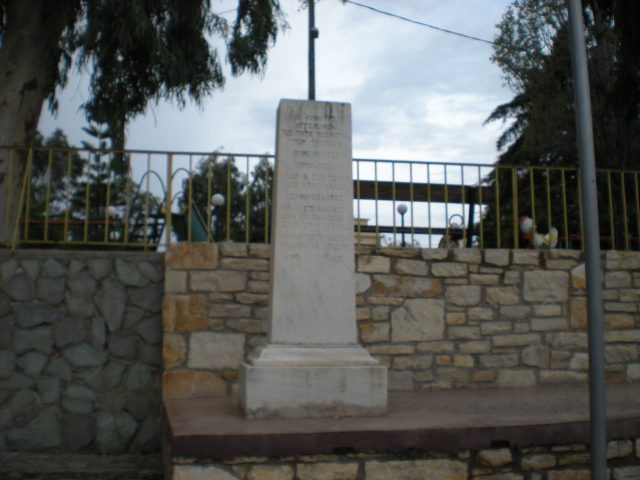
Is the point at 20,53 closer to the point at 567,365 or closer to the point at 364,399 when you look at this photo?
the point at 364,399

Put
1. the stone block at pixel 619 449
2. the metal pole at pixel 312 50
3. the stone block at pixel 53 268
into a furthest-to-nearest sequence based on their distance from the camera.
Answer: the metal pole at pixel 312 50, the stone block at pixel 53 268, the stone block at pixel 619 449

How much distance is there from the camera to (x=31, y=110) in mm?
6602

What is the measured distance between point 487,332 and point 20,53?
18.6 ft

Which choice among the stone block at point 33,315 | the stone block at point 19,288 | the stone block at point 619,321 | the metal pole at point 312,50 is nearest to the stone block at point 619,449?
the stone block at point 619,321

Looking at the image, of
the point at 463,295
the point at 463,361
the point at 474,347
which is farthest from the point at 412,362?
the point at 463,295

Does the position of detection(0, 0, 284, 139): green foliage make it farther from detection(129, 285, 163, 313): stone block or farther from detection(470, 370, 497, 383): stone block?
detection(470, 370, 497, 383): stone block

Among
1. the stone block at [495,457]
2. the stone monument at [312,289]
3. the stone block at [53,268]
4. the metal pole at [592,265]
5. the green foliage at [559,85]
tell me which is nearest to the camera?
the metal pole at [592,265]

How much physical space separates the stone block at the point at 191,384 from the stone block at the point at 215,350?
80 millimetres

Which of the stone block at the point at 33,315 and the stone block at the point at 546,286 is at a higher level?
the stone block at the point at 546,286

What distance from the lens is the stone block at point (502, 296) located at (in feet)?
18.6

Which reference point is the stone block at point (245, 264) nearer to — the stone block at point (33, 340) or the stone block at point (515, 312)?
the stone block at point (33, 340)

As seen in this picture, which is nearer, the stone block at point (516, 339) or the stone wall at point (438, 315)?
the stone wall at point (438, 315)

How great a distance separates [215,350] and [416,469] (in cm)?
220

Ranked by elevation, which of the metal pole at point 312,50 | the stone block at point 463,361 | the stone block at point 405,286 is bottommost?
the stone block at point 463,361
